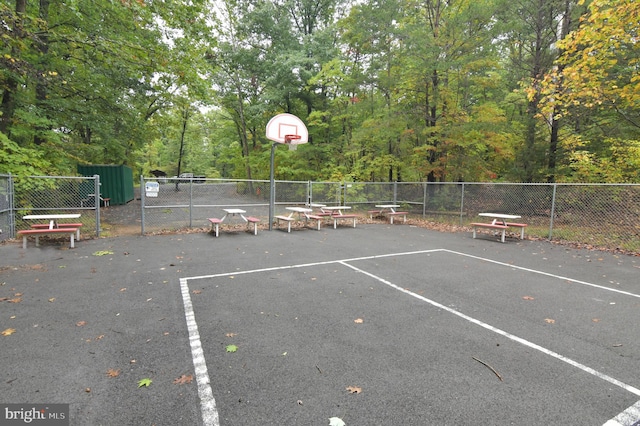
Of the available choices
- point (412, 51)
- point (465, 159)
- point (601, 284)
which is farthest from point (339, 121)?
point (601, 284)

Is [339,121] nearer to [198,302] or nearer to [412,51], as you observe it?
[412,51]

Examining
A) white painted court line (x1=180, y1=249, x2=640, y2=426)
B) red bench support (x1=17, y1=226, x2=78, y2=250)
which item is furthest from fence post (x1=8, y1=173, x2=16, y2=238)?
white painted court line (x1=180, y1=249, x2=640, y2=426)

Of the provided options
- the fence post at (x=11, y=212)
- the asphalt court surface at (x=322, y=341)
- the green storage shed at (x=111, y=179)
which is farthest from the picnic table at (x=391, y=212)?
the green storage shed at (x=111, y=179)

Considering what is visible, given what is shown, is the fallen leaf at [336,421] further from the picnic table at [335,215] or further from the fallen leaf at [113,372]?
the picnic table at [335,215]

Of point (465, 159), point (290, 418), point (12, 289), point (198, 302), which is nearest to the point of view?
point (290, 418)

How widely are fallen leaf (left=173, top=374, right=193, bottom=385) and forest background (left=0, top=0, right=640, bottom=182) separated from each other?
6.78 meters

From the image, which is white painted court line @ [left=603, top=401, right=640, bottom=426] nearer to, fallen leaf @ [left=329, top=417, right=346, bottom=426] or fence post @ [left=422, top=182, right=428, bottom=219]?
fallen leaf @ [left=329, top=417, right=346, bottom=426]

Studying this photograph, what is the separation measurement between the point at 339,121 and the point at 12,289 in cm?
1779

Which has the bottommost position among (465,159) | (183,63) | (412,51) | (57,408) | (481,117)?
(57,408)

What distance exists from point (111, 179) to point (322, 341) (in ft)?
63.7

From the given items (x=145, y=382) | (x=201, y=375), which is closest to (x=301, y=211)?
(x=201, y=375)

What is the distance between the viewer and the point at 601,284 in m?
5.30

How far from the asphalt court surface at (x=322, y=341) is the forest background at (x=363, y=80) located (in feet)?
17.6

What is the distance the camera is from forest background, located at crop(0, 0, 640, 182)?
8.97 m
